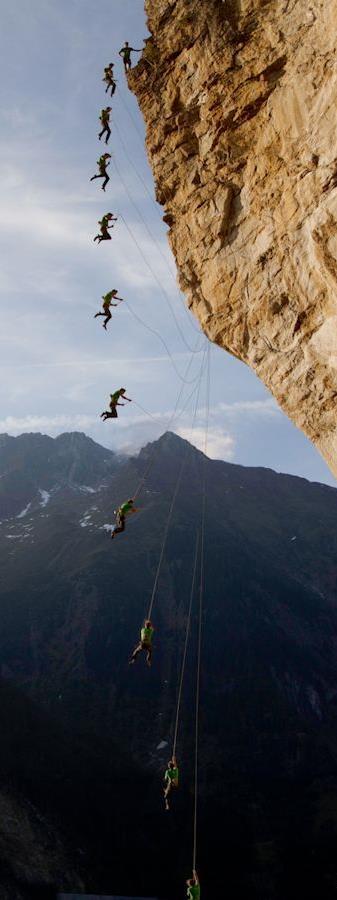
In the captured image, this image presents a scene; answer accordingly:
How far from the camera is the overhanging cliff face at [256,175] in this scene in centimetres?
1135

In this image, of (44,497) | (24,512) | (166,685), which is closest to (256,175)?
(166,685)

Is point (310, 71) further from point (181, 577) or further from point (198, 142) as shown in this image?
point (181, 577)

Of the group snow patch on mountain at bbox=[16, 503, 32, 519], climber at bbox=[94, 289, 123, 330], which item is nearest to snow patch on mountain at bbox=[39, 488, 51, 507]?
snow patch on mountain at bbox=[16, 503, 32, 519]

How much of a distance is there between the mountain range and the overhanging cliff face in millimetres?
31705

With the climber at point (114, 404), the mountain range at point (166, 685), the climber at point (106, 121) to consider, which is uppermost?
the climber at point (106, 121)

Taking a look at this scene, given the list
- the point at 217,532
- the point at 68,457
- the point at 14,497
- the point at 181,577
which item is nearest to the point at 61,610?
the point at 181,577

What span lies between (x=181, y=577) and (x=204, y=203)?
9035 cm

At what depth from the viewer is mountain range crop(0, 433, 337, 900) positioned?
4550 centimetres

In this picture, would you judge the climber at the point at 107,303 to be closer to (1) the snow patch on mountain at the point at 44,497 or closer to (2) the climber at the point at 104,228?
Result: (2) the climber at the point at 104,228

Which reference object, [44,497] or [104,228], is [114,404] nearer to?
[104,228]

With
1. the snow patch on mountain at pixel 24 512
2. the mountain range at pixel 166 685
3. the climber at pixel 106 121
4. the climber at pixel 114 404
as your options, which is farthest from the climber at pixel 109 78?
the snow patch on mountain at pixel 24 512

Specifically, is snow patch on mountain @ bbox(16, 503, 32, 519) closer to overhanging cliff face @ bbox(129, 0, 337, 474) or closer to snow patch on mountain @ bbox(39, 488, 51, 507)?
snow patch on mountain @ bbox(39, 488, 51, 507)

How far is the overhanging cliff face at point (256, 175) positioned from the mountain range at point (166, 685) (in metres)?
31.7

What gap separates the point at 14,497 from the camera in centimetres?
14425
